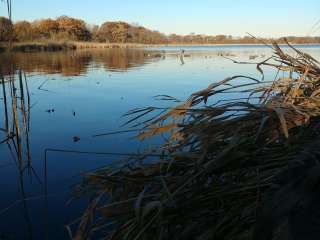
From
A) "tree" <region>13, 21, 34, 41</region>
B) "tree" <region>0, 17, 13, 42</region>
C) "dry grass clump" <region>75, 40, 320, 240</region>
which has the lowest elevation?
"dry grass clump" <region>75, 40, 320, 240</region>

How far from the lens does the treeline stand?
72312 mm

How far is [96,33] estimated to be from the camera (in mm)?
106000

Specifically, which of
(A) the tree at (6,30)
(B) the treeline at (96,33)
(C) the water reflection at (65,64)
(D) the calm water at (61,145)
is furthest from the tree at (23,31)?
(A) the tree at (6,30)

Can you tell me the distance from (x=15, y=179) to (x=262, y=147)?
5165 mm

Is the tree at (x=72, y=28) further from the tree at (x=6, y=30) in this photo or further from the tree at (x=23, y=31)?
the tree at (x=6, y=30)

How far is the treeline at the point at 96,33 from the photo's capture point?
7231cm

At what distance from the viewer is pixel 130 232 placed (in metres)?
1.24

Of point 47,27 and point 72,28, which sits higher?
point 72,28

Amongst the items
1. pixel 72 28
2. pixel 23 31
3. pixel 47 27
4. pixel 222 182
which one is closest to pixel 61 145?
pixel 222 182

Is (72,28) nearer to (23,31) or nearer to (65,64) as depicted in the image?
(23,31)

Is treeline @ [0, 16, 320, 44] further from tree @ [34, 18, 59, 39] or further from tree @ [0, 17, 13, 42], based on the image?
tree @ [0, 17, 13, 42]

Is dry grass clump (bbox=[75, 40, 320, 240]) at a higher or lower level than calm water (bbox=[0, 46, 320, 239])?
higher

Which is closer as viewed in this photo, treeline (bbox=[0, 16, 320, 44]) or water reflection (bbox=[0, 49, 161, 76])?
water reflection (bbox=[0, 49, 161, 76])

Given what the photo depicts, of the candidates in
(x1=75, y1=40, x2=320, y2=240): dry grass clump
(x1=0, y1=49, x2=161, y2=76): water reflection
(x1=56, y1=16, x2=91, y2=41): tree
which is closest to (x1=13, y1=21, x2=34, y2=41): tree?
(x1=56, y1=16, x2=91, y2=41): tree
